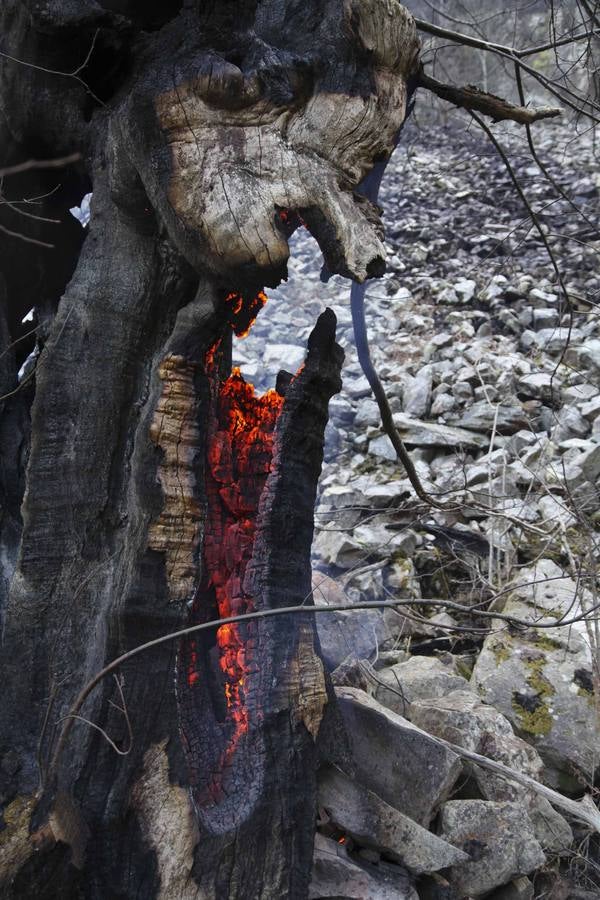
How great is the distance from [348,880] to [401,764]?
39 cm

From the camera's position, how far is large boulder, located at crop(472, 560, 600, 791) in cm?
292

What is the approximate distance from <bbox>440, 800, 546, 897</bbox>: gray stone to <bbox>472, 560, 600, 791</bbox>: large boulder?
0.62 m

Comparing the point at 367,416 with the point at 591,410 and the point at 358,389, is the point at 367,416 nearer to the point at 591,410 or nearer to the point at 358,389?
the point at 358,389

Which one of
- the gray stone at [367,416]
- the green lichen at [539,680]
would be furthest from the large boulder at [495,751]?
the gray stone at [367,416]

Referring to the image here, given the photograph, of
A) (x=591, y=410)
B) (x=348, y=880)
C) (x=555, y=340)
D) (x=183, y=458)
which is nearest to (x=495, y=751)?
(x=348, y=880)

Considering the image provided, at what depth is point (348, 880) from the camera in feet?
6.48

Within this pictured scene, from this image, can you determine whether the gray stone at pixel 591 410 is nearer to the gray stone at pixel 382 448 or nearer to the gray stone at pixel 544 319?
the gray stone at pixel 544 319

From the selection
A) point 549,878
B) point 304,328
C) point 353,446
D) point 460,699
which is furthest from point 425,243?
point 549,878

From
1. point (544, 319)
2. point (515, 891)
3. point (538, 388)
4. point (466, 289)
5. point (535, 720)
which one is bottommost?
point (515, 891)

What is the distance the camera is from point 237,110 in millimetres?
1854

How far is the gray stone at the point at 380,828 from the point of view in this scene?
6.75 ft

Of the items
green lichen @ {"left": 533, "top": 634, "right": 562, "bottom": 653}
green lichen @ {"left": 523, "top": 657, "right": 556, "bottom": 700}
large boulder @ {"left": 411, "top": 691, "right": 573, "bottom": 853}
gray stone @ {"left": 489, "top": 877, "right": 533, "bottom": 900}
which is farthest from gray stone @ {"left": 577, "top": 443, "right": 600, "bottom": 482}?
gray stone @ {"left": 489, "top": 877, "right": 533, "bottom": 900}

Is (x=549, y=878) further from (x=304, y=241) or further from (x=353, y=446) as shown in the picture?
(x=304, y=241)

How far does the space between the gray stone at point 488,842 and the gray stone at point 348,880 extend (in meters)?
0.23
